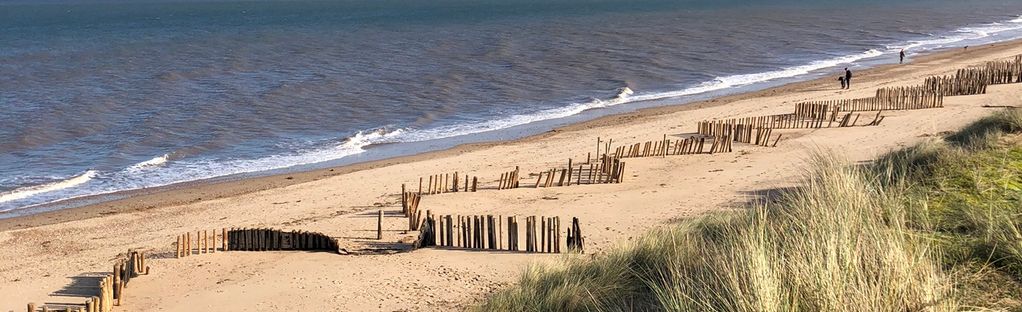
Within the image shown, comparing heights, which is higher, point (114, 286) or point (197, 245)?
point (114, 286)

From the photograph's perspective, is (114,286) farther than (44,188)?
No

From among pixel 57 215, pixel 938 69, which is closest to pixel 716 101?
pixel 938 69

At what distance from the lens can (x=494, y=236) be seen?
57.0ft

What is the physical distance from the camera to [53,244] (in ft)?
68.5

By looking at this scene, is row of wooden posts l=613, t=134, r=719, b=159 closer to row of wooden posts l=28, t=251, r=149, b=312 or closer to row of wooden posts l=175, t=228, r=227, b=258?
row of wooden posts l=175, t=228, r=227, b=258

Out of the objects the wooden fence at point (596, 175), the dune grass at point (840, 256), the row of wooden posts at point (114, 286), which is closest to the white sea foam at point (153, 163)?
the row of wooden posts at point (114, 286)

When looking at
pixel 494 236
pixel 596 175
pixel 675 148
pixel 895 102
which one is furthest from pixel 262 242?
pixel 895 102

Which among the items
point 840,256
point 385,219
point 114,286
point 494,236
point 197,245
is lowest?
point 385,219

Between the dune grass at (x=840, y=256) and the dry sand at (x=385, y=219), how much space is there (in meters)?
2.56

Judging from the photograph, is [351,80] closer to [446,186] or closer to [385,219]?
[446,186]

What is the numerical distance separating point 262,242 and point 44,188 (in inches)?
491

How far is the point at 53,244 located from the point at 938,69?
40.5 metres

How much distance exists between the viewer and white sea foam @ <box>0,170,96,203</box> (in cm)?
2670

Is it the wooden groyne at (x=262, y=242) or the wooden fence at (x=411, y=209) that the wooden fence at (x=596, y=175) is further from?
the wooden groyne at (x=262, y=242)
